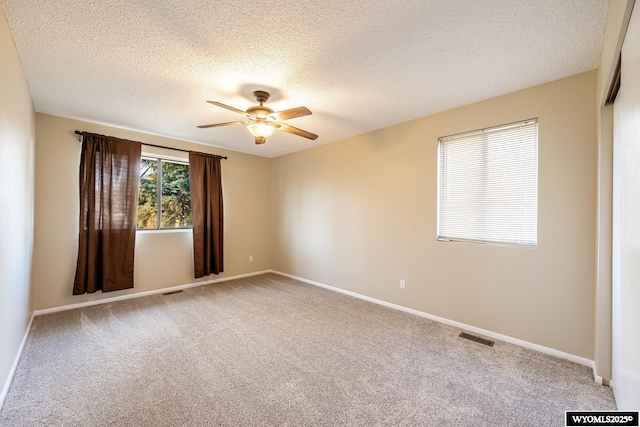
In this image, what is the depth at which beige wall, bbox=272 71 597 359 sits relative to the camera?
231 cm

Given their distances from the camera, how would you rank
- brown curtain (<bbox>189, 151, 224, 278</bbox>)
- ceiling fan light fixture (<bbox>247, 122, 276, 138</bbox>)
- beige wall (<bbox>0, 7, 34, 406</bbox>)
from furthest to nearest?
brown curtain (<bbox>189, 151, 224, 278</bbox>) < ceiling fan light fixture (<bbox>247, 122, 276, 138</bbox>) < beige wall (<bbox>0, 7, 34, 406</bbox>)

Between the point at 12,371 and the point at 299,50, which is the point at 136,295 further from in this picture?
the point at 299,50

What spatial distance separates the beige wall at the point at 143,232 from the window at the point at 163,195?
179mm

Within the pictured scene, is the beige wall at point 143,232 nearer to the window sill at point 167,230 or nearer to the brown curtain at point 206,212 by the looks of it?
the window sill at point 167,230

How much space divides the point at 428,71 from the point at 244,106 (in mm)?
1977

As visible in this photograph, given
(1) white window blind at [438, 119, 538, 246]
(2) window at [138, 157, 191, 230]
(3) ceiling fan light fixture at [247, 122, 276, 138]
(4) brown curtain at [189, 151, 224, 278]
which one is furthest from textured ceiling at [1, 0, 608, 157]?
(4) brown curtain at [189, 151, 224, 278]

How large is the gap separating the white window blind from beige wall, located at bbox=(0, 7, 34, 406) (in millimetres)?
3791

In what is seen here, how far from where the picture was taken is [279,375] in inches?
83.1

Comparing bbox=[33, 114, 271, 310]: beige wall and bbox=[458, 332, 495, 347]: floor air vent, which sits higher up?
bbox=[33, 114, 271, 310]: beige wall

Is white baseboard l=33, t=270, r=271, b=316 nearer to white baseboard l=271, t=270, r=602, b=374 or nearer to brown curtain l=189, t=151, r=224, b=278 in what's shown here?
brown curtain l=189, t=151, r=224, b=278

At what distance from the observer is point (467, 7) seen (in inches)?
63.0

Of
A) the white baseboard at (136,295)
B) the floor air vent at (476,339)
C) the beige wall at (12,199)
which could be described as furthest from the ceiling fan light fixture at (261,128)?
the white baseboard at (136,295)

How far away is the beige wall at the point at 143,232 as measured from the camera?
3.34 m

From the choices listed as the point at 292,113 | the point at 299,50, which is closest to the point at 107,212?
the point at 292,113
